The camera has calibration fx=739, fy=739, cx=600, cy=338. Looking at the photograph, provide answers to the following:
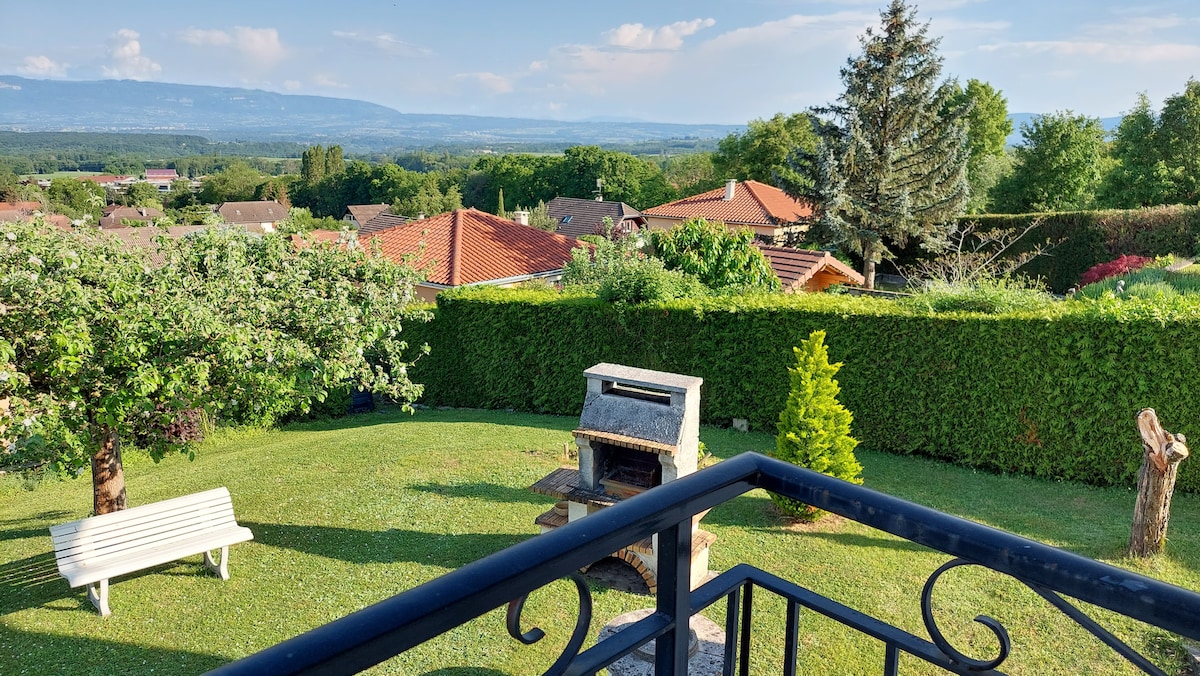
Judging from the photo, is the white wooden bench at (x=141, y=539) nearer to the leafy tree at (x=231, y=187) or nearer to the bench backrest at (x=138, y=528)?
the bench backrest at (x=138, y=528)

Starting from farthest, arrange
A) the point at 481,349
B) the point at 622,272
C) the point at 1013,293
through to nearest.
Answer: the point at 481,349 < the point at 622,272 < the point at 1013,293

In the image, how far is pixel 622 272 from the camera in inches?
554

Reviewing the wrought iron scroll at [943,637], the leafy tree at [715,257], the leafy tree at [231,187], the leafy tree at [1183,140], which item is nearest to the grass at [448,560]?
the wrought iron scroll at [943,637]

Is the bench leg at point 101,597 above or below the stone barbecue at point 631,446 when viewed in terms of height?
below

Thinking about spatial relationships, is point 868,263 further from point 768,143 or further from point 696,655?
point 696,655

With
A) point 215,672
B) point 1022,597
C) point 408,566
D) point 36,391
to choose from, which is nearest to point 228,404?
point 36,391

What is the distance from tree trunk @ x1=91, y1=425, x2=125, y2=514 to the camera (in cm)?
792

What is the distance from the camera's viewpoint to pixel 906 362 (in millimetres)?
11641

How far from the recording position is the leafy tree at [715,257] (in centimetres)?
1650

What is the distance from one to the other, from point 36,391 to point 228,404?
5.14ft

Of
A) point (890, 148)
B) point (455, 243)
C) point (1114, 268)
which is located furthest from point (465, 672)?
point (890, 148)

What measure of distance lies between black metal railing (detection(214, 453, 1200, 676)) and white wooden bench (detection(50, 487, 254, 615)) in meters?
7.38

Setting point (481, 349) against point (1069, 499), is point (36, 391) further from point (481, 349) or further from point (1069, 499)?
point (1069, 499)

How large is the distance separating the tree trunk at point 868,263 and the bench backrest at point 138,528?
2404cm
